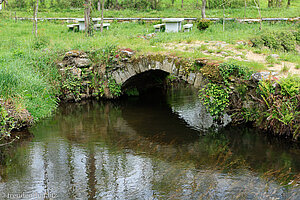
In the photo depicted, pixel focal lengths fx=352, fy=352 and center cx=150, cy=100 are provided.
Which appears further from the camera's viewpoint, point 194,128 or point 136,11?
point 136,11

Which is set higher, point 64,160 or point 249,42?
point 249,42

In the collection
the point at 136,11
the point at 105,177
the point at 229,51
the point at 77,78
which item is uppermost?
the point at 136,11

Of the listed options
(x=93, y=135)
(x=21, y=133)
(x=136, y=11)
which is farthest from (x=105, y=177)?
(x=136, y=11)

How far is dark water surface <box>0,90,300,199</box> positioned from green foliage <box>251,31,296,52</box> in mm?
7782

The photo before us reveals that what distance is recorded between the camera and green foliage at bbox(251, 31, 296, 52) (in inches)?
716

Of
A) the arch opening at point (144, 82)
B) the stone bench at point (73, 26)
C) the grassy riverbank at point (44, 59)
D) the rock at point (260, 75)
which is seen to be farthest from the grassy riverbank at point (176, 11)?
the rock at point (260, 75)

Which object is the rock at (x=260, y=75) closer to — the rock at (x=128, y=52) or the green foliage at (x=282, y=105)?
the green foliage at (x=282, y=105)

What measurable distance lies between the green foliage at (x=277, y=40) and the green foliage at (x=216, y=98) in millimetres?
7327

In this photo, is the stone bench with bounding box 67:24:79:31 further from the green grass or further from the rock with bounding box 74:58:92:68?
the rock with bounding box 74:58:92:68

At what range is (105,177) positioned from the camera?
7.92m

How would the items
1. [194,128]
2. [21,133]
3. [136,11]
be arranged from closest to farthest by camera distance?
1. [21,133]
2. [194,128]
3. [136,11]

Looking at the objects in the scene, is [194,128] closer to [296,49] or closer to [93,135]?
[93,135]

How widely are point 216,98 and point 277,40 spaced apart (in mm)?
9735

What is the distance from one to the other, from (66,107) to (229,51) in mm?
6840
